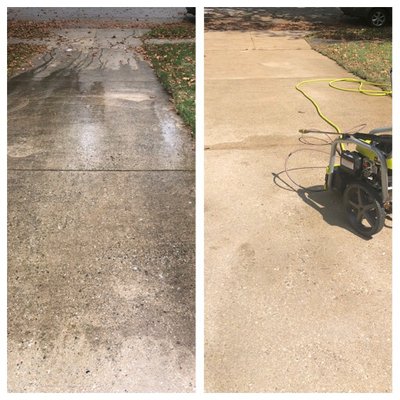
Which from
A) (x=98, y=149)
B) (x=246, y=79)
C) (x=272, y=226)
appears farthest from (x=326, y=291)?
(x=246, y=79)

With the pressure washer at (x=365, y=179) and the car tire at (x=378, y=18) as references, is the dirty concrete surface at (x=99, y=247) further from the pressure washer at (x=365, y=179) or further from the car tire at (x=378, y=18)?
the car tire at (x=378, y=18)

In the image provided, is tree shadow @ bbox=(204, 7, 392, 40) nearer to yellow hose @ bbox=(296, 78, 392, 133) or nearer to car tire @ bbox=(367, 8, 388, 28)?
car tire @ bbox=(367, 8, 388, 28)

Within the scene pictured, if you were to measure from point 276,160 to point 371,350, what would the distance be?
180 centimetres

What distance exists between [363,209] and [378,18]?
4.11 meters

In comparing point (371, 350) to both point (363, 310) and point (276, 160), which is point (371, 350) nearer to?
point (363, 310)

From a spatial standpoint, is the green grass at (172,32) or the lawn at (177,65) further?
the green grass at (172,32)

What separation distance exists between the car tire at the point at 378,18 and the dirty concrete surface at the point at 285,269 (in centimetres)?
176

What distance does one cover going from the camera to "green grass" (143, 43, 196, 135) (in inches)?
171

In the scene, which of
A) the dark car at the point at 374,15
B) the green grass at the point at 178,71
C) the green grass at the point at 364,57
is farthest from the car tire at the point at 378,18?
the green grass at the point at 178,71

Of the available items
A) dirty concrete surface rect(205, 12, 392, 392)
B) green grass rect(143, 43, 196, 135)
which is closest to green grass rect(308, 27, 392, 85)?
dirty concrete surface rect(205, 12, 392, 392)

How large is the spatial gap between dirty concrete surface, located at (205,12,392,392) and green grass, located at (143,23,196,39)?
4.10 meters

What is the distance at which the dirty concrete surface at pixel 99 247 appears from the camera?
1.80 meters

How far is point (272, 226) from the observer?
8.61ft

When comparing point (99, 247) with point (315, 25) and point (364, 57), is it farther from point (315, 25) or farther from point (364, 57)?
point (315, 25)
